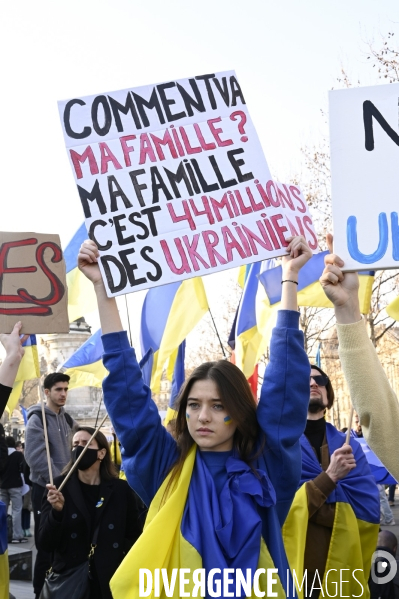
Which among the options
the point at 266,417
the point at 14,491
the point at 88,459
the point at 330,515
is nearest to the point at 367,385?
the point at 266,417

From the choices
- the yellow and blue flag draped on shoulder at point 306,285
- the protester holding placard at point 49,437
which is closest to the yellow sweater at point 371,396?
the yellow and blue flag draped on shoulder at point 306,285

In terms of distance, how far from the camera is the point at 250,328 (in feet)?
28.5

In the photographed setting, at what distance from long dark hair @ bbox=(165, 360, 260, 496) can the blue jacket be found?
0.05 meters

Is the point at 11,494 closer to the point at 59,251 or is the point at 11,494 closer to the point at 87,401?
the point at 59,251

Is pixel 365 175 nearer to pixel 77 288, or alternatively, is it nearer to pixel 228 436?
pixel 228 436

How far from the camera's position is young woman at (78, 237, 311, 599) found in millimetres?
3135

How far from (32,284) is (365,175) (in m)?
2.10

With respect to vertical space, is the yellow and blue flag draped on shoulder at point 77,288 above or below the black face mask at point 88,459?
above

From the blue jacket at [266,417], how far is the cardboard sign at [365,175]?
545 mm

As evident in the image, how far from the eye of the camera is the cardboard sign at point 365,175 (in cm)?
376

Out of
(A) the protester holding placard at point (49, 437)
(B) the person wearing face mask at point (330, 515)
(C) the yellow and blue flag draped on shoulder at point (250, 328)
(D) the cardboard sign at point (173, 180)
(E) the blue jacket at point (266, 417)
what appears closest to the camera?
(E) the blue jacket at point (266, 417)

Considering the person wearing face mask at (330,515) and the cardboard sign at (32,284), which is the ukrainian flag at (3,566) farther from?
the person wearing face mask at (330,515)

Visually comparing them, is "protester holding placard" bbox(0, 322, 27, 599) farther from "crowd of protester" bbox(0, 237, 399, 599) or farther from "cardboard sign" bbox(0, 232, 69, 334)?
"cardboard sign" bbox(0, 232, 69, 334)

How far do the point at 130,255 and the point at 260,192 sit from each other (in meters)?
0.71
